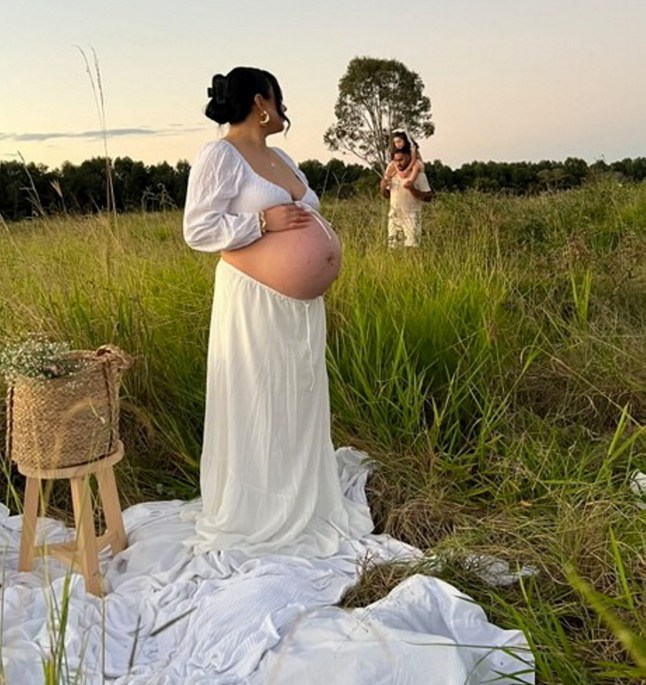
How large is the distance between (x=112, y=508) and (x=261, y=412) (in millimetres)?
670

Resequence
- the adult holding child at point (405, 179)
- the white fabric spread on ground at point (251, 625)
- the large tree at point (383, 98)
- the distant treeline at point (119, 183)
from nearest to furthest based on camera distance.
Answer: the white fabric spread on ground at point (251, 625), the distant treeline at point (119, 183), the adult holding child at point (405, 179), the large tree at point (383, 98)

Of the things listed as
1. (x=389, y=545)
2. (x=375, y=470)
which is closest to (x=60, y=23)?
(x=375, y=470)

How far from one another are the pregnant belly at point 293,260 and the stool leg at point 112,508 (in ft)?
2.96

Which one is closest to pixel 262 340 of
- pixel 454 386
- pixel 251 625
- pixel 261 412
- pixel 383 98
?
pixel 261 412

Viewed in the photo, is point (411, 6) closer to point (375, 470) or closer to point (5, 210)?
point (5, 210)

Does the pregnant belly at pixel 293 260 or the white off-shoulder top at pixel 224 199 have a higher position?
the white off-shoulder top at pixel 224 199

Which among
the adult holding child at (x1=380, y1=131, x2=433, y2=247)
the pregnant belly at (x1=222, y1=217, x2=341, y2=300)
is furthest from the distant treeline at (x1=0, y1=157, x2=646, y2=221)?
the pregnant belly at (x1=222, y1=217, x2=341, y2=300)

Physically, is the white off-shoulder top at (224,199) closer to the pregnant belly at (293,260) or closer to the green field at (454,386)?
the pregnant belly at (293,260)

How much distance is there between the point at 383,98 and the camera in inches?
543

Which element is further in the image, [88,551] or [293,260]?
[293,260]

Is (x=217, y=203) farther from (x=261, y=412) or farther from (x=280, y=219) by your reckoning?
(x=261, y=412)

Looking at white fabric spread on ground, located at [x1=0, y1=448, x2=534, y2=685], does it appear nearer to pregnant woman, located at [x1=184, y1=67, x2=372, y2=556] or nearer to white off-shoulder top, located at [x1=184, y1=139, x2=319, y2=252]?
pregnant woman, located at [x1=184, y1=67, x2=372, y2=556]

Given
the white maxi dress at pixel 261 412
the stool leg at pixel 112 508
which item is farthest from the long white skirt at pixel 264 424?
the stool leg at pixel 112 508

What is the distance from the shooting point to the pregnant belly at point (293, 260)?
112 inches
